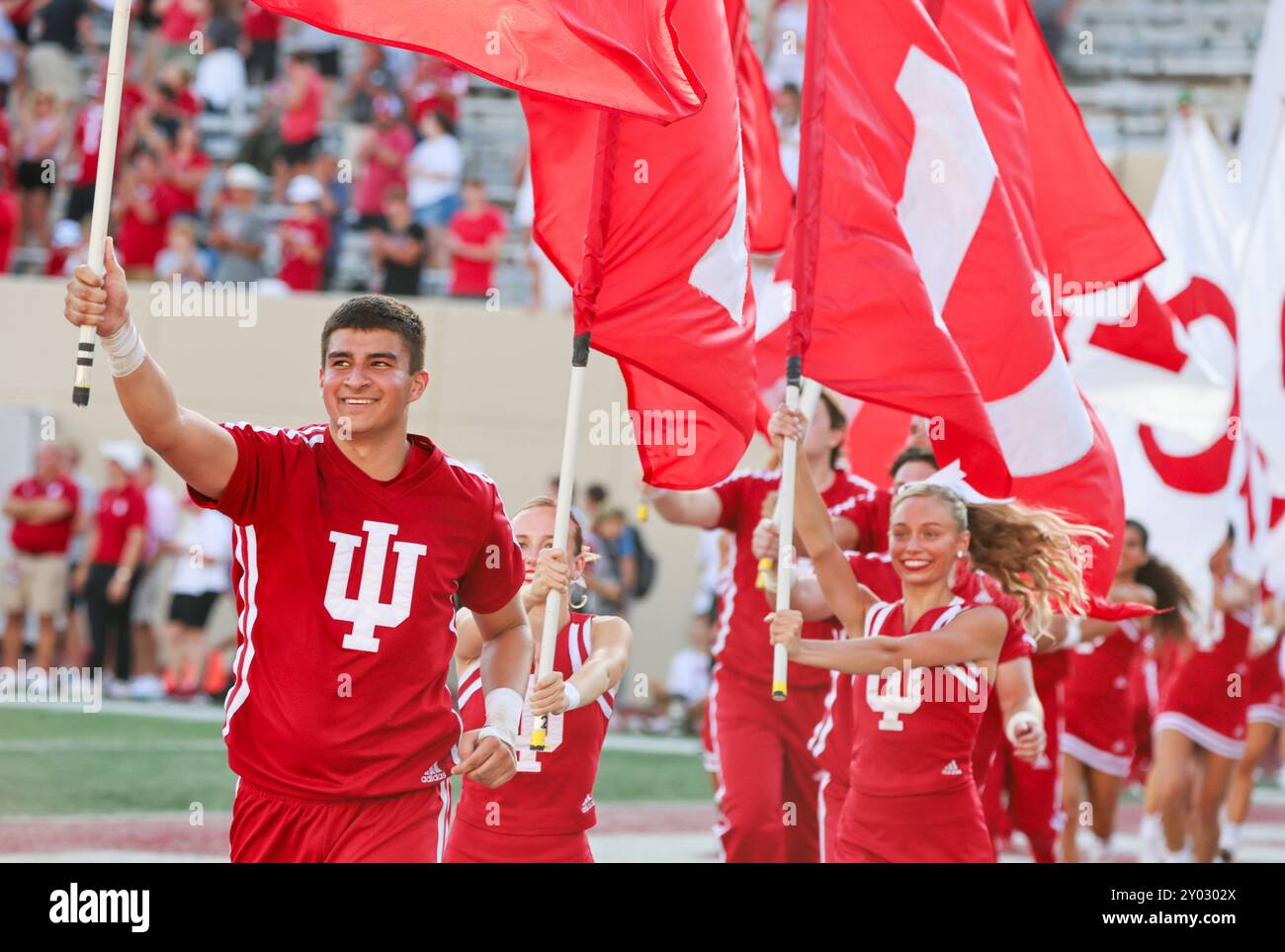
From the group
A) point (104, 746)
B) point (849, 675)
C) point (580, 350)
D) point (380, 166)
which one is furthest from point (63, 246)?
point (580, 350)

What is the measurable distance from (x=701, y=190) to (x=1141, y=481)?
180 inches

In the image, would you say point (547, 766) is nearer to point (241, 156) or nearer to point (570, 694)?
point (570, 694)

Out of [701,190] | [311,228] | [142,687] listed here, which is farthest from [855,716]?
[311,228]

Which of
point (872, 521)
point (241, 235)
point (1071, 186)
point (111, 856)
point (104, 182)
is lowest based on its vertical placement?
point (111, 856)

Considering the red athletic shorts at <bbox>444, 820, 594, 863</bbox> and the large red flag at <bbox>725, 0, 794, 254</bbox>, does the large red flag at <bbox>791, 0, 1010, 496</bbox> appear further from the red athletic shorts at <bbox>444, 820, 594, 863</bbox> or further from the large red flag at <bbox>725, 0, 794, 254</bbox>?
the red athletic shorts at <bbox>444, 820, 594, 863</bbox>

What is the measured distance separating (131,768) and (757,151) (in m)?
6.78

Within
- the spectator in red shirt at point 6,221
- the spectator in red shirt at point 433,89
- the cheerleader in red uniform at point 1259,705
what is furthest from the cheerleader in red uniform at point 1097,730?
the spectator in red shirt at point 6,221

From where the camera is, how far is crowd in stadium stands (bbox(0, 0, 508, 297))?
62.8 feet

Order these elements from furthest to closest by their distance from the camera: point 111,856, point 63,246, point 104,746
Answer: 1. point 63,246
2. point 104,746
3. point 111,856

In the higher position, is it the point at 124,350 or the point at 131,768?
the point at 124,350

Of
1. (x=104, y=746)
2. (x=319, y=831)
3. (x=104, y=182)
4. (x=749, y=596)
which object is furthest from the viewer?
(x=104, y=746)

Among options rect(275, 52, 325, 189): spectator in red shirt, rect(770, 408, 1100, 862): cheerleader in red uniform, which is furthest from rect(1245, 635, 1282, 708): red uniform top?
rect(275, 52, 325, 189): spectator in red shirt

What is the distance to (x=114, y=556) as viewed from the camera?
57.9 ft

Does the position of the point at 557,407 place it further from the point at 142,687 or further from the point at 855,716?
the point at 855,716
